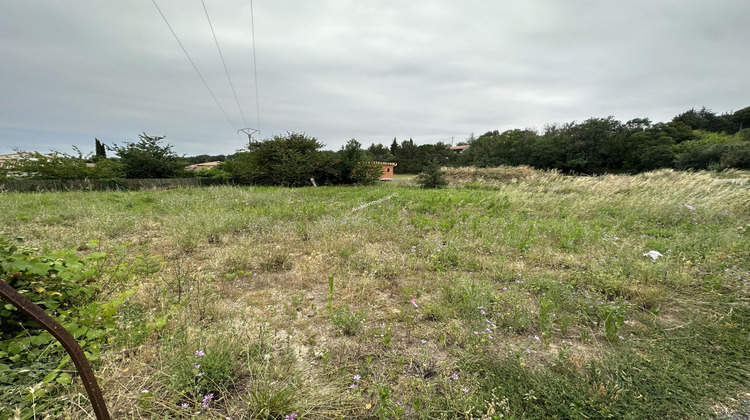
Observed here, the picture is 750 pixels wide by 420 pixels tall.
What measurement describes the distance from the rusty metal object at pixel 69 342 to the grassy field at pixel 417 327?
2.06 ft

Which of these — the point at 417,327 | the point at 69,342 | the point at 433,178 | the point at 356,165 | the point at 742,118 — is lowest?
the point at 417,327

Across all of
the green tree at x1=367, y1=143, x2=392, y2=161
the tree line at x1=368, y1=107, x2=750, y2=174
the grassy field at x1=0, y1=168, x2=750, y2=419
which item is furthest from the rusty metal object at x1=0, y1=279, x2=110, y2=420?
the green tree at x1=367, y1=143, x2=392, y2=161

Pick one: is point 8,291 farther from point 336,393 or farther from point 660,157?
point 660,157

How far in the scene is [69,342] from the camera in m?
0.85

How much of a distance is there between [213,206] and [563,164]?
52.0 m

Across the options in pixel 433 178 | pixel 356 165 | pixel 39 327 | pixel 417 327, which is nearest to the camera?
pixel 39 327

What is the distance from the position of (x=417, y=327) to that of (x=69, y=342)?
2.05m

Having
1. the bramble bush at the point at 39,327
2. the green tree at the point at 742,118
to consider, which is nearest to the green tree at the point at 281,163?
the bramble bush at the point at 39,327

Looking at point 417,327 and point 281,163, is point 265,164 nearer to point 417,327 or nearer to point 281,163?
point 281,163

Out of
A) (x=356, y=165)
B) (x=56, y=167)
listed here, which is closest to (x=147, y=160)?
(x=56, y=167)

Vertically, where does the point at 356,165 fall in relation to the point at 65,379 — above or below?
above

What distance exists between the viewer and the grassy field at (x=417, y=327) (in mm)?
1469

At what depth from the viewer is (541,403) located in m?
1.52

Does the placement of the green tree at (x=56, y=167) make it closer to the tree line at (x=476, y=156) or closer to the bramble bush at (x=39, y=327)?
the tree line at (x=476, y=156)
